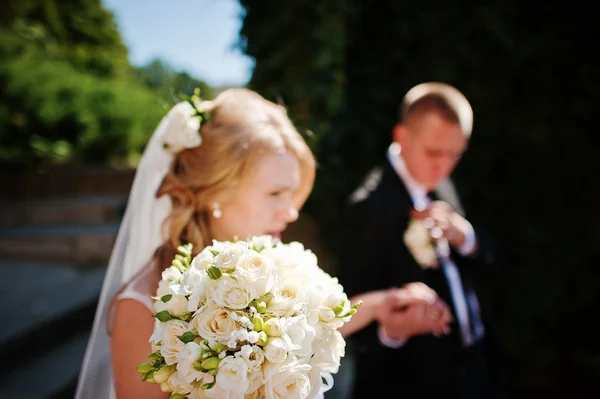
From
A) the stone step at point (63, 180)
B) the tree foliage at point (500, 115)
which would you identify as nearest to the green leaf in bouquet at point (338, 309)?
the tree foliage at point (500, 115)

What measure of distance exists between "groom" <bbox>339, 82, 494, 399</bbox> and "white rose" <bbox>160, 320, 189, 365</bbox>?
1.47m

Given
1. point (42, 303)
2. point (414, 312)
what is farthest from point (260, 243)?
point (42, 303)

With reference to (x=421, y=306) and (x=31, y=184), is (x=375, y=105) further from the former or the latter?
(x=31, y=184)

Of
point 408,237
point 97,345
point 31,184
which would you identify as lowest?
point 97,345

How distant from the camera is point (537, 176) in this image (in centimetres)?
425

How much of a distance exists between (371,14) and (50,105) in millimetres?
5668

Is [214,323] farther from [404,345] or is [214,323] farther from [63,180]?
[63,180]

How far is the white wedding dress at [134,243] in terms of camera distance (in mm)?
1807

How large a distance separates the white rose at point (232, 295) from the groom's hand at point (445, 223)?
4.95ft

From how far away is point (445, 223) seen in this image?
2504 mm

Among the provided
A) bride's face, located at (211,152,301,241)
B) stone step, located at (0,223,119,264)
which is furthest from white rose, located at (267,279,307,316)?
stone step, located at (0,223,119,264)

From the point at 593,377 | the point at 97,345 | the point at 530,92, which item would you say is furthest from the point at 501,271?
the point at 97,345

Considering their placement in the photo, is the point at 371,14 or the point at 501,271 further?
the point at 501,271

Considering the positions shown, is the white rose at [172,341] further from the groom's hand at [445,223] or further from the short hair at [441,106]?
the short hair at [441,106]
